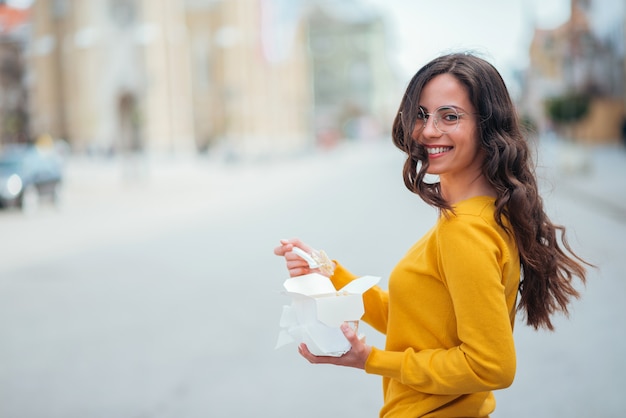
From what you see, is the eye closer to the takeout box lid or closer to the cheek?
the cheek

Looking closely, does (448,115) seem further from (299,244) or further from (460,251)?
(299,244)

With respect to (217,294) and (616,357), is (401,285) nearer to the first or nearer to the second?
(616,357)

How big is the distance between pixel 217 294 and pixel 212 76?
5024 cm

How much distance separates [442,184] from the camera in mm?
1907

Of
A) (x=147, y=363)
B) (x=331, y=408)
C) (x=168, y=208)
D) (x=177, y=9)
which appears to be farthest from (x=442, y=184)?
(x=177, y=9)

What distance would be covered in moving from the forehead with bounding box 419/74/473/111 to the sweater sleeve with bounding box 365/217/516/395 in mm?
310

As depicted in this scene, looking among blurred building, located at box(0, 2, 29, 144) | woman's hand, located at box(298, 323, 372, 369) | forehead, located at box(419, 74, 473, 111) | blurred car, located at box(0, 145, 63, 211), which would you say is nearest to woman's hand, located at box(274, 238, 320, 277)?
woman's hand, located at box(298, 323, 372, 369)

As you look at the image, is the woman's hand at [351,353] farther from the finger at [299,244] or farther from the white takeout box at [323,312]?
the finger at [299,244]

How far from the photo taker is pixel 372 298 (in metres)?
2.25

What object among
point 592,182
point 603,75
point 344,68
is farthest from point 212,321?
point 344,68

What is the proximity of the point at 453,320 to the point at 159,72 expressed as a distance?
45.8 m

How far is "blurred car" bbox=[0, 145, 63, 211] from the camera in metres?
17.9

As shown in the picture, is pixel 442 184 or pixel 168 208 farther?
pixel 168 208

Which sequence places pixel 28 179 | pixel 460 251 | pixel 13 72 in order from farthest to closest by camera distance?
pixel 13 72 → pixel 28 179 → pixel 460 251
